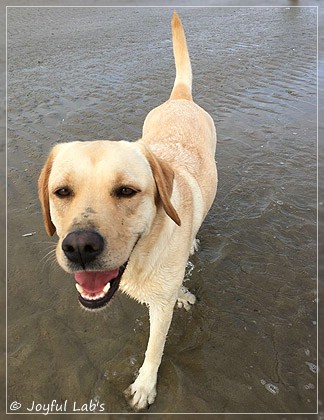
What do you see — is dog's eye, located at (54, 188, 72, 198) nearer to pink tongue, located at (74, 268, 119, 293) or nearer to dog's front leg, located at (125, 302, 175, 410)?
pink tongue, located at (74, 268, 119, 293)

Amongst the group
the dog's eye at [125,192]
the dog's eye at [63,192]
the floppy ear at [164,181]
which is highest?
the dog's eye at [63,192]

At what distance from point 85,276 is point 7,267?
6.08ft

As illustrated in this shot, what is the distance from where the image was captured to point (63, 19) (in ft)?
36.6

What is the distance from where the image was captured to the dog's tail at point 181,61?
4.20m

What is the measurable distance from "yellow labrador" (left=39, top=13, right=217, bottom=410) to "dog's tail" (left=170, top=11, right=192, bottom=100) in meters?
1.61

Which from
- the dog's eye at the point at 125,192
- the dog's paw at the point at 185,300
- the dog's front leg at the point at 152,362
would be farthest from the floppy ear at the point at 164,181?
the dog's paw at the point at 185,300

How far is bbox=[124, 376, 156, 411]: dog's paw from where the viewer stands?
2.62 metres

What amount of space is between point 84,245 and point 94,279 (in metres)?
0.36

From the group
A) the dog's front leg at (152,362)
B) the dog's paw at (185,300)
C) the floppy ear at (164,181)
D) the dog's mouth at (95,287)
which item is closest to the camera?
the dog's mouth at (95,287)

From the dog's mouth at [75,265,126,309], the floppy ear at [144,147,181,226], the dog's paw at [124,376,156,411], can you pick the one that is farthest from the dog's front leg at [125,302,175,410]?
the floppy ear at [144,147,181,226]

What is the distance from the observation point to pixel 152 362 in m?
2.68

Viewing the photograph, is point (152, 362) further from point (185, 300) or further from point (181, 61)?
point (181, 61)

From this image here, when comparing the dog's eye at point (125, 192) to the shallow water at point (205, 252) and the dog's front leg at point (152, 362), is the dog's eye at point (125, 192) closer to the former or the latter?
the dog's front leg at point (152, 362)

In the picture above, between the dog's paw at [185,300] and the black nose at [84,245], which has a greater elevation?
the black nose at [84,245]
